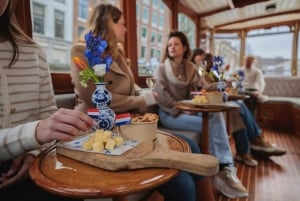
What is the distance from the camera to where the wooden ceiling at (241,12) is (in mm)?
4398

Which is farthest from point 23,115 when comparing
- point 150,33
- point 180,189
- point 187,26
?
point 187,26

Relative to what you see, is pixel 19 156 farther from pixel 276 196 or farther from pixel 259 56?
pixel 259 56

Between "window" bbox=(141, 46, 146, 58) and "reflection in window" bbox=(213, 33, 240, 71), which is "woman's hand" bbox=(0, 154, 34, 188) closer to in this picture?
"window" bbox=(141, 46, 146, 58)

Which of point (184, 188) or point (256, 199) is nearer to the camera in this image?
point (184, 188)

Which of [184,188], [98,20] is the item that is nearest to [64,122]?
[184,188]

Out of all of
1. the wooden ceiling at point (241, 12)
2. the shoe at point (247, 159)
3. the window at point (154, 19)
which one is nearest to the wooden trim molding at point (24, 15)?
the window at point (154, 19)

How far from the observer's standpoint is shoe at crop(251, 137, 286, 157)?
2.85m

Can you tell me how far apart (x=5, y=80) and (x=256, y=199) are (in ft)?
6.08

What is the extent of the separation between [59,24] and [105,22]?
0.51m

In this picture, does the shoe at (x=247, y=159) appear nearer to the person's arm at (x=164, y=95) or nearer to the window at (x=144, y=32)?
the person's arm at (x=164, y=95)

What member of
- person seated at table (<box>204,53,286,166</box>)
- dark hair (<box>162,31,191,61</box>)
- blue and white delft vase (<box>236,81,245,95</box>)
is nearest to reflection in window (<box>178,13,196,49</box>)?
blue and white delft vase (<box>236,81,245,95</box>)

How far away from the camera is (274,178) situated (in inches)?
92.1

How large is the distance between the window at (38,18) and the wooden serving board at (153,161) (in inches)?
55.4

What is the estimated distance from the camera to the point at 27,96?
95cm
